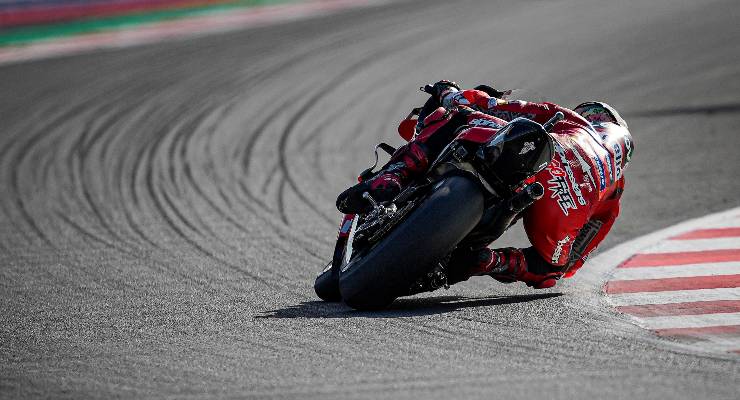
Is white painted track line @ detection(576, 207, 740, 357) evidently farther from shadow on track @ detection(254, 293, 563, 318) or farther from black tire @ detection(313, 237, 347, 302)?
black tire @ detection(313, 237, 347, 302)

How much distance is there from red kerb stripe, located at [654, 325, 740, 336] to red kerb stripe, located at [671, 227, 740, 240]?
2637mm

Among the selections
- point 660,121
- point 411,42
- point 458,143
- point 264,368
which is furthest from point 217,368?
point 411,42

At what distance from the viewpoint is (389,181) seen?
231 inches

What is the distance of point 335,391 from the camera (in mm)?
4375

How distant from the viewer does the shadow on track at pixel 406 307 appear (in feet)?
19.1

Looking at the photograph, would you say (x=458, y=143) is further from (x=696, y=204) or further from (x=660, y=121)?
(x=660, y=121)

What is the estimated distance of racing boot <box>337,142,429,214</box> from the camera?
5.77 metres

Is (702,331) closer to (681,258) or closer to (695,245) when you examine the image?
(681,258)

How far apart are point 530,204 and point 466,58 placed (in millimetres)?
10275

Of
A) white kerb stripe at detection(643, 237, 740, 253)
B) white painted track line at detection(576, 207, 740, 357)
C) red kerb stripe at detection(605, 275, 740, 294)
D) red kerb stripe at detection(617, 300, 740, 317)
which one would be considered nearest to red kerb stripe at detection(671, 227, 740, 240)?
white painted track line at detection(576, 207, 740, 357)

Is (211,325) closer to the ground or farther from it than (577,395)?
farther from it

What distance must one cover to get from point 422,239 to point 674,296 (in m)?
1.74

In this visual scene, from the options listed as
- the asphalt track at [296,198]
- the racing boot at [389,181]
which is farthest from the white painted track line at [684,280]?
the racing boot at [389,181]

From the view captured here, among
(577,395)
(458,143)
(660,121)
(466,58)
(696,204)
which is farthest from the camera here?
(466,58)
